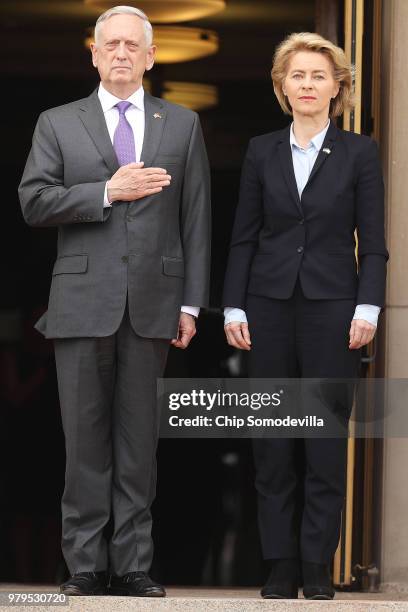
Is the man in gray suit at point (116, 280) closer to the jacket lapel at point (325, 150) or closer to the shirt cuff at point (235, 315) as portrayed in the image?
the shirt cuff at point (235, 315)

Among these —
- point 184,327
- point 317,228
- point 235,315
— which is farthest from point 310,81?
point 184,327

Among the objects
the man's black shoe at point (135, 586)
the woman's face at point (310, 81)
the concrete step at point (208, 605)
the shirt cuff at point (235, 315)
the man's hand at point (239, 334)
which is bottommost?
the concrete step at point (208, 605)

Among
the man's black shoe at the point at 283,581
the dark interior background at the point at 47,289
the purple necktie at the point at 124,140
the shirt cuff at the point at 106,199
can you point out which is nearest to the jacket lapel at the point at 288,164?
the purple necktie at the point at 124,140

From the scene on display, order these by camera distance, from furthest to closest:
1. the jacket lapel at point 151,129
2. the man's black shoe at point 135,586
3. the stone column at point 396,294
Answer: the stone column at point 396,294
the jacket lapel at point 151,129
the man's black shoe at point 135,586

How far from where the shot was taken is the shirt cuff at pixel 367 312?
457cm

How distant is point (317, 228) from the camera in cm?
464

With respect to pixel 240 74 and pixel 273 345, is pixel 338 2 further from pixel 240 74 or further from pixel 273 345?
pixel 240 74

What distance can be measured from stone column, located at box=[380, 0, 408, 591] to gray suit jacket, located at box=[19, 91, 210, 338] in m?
1.15

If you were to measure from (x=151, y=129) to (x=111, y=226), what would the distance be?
363mm

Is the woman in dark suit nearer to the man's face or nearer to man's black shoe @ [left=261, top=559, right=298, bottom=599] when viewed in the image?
man's black shoe @ [left=261, top=559, right=298, bottom=599]

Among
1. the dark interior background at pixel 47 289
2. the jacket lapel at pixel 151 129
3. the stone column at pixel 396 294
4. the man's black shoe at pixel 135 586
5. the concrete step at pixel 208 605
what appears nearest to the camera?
the concrete step at pixel 208 605

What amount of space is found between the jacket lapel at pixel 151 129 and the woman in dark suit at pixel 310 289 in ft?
1.26

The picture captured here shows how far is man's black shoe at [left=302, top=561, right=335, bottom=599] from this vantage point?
457 cm

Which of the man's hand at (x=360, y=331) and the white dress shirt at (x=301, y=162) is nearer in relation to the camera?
the man's hand at (x=360, y=331)
